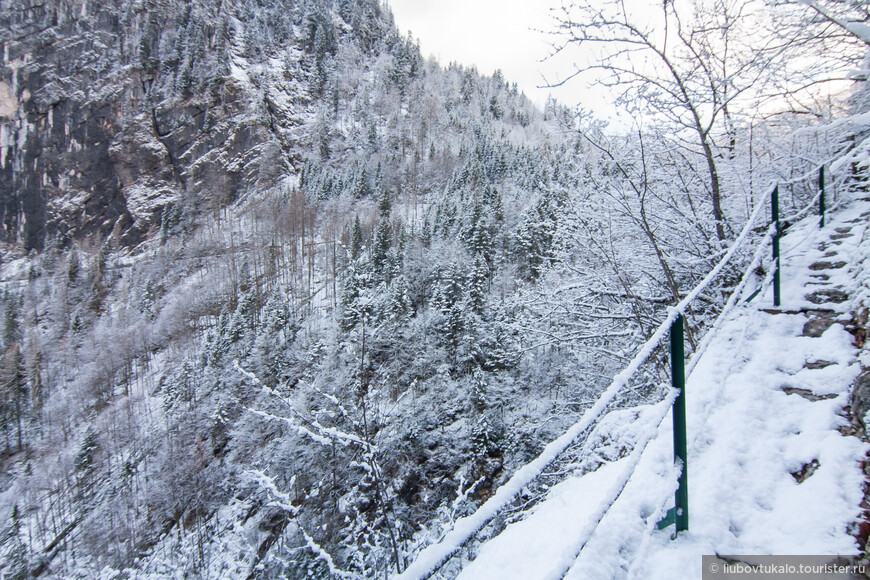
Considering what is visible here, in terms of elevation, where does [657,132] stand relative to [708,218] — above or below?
above

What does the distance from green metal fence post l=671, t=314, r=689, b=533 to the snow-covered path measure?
0.17 feet

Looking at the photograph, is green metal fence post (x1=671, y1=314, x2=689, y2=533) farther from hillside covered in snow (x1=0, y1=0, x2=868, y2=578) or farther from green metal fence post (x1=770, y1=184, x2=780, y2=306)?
green metal fence post (x1=770, y1=184, x2=780, y2=306)

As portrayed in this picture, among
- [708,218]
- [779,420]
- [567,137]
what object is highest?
[567,137]

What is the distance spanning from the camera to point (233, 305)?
2173 inches

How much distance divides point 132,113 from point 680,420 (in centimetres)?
12386

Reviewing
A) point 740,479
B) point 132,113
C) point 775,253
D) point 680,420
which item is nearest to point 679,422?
point 680,420

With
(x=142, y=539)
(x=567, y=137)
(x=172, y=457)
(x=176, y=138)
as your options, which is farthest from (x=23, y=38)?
(x=567, y=137)

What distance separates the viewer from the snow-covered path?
1.45 metres

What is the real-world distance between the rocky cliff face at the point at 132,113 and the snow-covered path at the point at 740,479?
97.4 meters

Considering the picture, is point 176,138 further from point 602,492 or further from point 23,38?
point 602,492

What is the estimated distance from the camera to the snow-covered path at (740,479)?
145 cm

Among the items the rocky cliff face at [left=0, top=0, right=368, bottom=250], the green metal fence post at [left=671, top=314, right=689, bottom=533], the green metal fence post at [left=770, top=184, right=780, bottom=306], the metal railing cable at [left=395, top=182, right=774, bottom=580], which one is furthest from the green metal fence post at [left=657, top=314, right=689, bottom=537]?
the rocky cliff face at [left=0, top=0, right=368, bottom=250]

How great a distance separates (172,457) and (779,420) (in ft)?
138

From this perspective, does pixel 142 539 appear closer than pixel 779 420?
No
